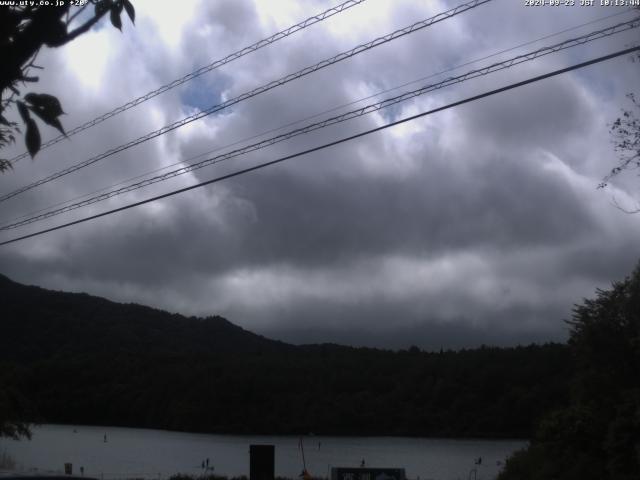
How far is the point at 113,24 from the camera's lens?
5.00 meters

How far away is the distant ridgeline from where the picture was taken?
69.0 meters

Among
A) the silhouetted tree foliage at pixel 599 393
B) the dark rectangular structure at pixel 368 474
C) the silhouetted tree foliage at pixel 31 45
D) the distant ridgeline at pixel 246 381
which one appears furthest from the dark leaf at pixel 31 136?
the distant ridgeline at pixel 246 381

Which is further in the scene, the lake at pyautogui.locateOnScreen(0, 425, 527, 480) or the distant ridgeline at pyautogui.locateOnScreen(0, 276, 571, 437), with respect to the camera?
the distant ridgeline at pyautogui.locateOnScreen(0, 276, 571, 437)

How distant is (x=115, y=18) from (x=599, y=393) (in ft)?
57.6

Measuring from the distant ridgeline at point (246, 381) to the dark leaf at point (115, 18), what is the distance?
2149 inches

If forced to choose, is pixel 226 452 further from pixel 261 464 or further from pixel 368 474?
pixel 368 474

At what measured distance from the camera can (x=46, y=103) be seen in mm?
4270

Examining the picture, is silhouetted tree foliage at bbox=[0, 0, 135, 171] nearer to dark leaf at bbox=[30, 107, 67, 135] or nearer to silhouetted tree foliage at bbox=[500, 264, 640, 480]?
dark leaf at bbox=[30, 107, 67, 135]

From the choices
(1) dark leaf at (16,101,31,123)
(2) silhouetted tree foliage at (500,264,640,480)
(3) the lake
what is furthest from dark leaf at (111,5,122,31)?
(3) the lake

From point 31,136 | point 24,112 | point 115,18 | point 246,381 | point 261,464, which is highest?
point 246,381

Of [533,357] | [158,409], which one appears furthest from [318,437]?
[533,357]

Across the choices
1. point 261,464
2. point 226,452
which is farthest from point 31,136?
point 226,452

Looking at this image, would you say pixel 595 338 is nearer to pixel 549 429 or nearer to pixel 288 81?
pixel 549 429

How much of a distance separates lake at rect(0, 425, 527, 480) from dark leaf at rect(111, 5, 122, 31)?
1874 inches
